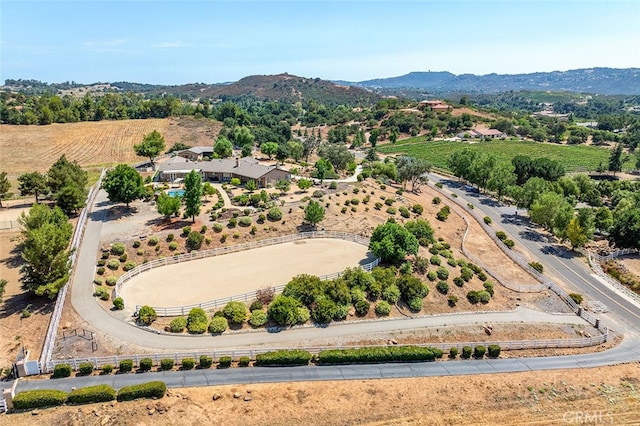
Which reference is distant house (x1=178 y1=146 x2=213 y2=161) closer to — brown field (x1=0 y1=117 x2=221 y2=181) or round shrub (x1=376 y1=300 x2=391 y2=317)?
brown field (x1=0 y1=117 x2=221 y2=181)

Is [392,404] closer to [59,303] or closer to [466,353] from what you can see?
[466,353]

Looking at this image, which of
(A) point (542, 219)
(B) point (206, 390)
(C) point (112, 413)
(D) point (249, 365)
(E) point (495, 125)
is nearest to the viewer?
(C) point (112, 413)

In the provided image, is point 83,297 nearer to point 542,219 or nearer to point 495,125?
A: point 542,219

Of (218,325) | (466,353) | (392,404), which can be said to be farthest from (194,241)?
(466,353)

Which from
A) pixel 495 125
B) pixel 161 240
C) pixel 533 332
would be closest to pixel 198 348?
pixel 161 240

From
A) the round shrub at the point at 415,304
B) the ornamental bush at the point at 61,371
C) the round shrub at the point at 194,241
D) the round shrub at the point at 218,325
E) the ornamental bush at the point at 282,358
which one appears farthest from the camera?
the round shrub at the point at 194,241

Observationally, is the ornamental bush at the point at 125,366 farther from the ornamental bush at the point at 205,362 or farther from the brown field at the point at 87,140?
the brown field at the point at 87,140

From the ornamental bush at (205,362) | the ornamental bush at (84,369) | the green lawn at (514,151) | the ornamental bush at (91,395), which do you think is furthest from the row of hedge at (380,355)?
the green lawn at (514,151)
